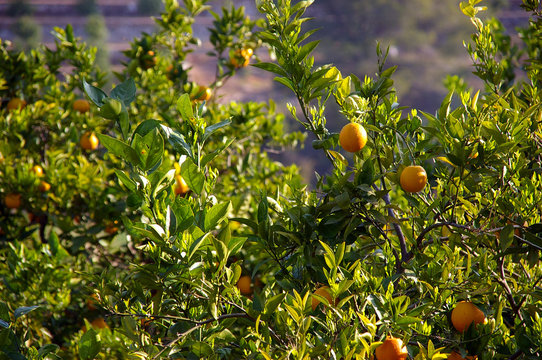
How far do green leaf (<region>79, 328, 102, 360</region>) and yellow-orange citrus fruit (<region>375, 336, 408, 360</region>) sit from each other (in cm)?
50

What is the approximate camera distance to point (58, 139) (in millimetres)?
2348

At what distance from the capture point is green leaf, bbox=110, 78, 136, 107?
2.89ft

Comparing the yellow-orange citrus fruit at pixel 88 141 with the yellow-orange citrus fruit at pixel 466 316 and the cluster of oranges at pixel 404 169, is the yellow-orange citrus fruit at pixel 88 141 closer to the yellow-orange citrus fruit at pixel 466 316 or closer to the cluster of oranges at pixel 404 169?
the cluster of oranges at pixel 404 169

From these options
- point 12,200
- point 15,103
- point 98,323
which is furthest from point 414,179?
point 15,103

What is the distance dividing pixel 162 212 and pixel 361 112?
40 centimetres

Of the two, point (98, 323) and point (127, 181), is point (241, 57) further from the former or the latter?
point (127, 181)

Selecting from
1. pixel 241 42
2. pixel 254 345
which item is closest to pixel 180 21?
pixel 241 42

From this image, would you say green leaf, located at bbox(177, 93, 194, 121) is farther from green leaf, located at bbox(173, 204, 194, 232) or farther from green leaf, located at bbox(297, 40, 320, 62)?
green leaf, located at bbox(297, 40, 320, 62)

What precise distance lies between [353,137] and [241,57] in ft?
4.83

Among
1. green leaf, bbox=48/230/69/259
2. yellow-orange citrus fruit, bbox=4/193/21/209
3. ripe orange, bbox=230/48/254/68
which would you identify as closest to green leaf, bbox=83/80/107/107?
green leaf, bbox=48/230/69/259

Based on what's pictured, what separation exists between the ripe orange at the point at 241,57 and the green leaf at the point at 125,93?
1.46 m

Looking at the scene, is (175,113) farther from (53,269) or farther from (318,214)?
(318,214)

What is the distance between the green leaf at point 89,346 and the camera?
A: 0.94 m

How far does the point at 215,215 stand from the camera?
87cm
